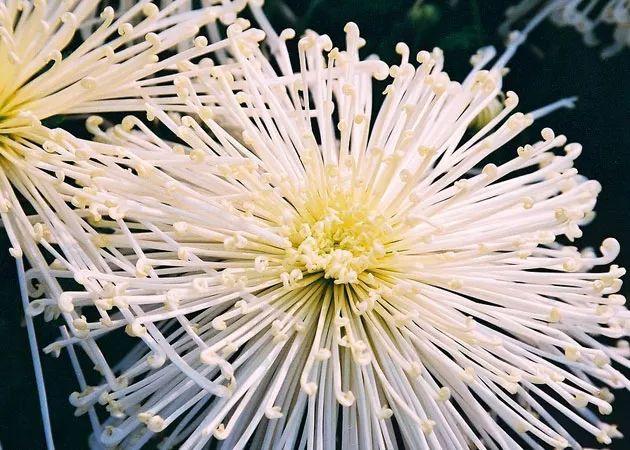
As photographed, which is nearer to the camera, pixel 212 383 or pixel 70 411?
pixel 212 383

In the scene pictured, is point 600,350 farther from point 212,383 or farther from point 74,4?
point 74,4

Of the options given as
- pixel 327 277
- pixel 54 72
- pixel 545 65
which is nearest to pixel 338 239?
pixel 327 277

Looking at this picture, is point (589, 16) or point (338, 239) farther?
point (589, 16)

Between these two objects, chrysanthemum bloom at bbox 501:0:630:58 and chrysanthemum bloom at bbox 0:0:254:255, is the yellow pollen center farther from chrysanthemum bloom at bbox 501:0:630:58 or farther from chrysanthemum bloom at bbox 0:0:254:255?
chrysanthemum bloom at bbox 501:0:630:58

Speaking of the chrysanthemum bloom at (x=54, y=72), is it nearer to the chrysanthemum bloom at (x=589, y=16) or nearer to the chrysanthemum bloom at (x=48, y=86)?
the chrysanthemum bloom at (x=48, y=86)

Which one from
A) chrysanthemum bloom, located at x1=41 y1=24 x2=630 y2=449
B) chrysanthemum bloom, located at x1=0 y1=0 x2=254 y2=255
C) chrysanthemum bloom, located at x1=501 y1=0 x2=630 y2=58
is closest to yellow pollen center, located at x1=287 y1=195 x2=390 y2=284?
chrysanthemum bloom, located at x1=41 y1=24 x2=630 y2=449

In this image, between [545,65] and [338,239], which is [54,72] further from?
[545,65]

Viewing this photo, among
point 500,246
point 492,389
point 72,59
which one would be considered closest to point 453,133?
point 500,246
